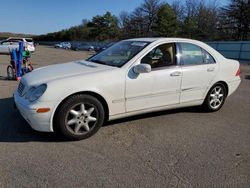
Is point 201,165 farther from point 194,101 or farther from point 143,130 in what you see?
point 194,101

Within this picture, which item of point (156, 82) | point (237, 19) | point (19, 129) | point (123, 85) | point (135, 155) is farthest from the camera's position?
point (237, 19)

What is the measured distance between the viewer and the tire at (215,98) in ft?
18.6

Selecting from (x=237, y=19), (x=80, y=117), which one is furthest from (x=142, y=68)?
(x=237, y=19)

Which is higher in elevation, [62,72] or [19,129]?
[62,72]

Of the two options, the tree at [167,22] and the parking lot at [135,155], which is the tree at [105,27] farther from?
the parking lot at [135,155]

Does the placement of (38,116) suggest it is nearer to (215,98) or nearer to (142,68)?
(142,68)

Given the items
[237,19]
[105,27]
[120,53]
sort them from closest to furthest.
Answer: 1. [120,53]
2. [237,19]
3. [105,27]

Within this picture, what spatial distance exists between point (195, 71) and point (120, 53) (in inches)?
55.6

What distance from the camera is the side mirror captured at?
4.46 metres

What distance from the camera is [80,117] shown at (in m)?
4.18

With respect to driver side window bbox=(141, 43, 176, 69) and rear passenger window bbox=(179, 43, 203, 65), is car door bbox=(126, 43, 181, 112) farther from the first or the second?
rear passenger window bbox=(179, 43, 203, 65)

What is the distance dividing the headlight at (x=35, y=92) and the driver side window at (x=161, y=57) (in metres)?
1.66

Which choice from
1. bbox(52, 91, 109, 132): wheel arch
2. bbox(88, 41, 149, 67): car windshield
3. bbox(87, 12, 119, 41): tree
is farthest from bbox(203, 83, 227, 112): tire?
bbox(87, 12, 119, 41): tree

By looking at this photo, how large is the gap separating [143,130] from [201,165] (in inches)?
53.8
